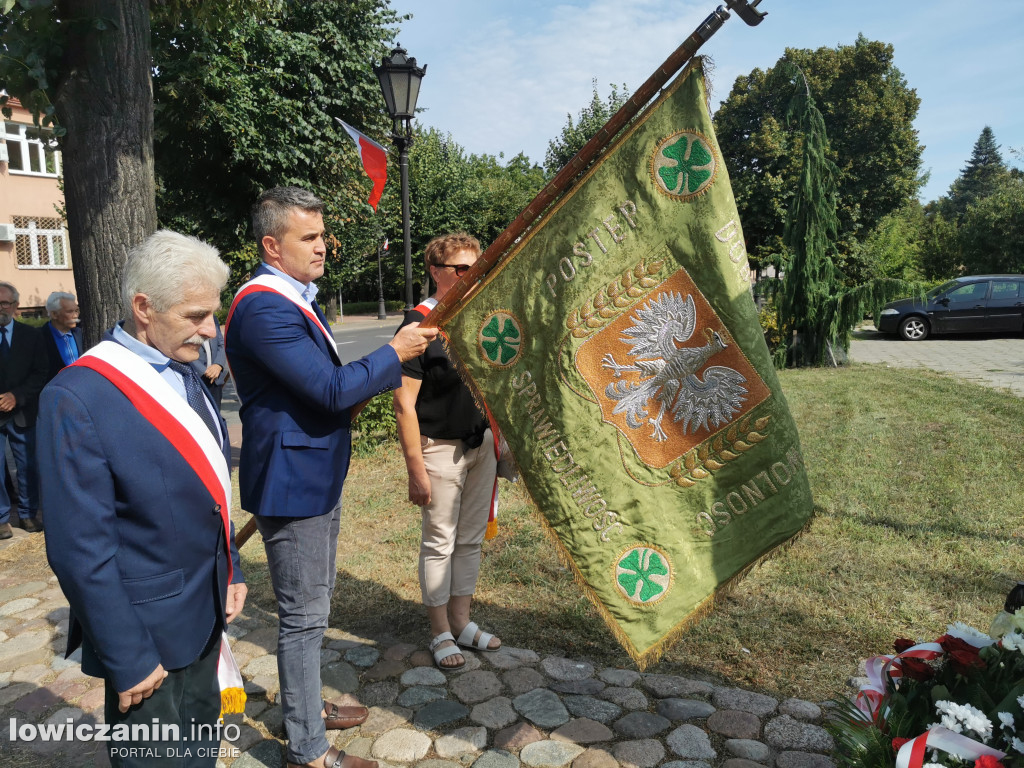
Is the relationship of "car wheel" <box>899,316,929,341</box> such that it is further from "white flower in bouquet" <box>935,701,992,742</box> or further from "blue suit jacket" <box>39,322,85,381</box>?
"white flower in bouquet" <box>935,701,992,742</box>

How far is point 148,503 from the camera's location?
69.6 inches

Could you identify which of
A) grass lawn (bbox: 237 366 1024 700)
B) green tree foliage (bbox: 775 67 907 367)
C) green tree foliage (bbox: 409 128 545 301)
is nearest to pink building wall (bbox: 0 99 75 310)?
green tree foliage (bbox: 409 128 545 301)

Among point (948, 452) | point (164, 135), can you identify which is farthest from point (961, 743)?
point (164, 135)

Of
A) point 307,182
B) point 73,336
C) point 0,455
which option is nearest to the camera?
point 0,455

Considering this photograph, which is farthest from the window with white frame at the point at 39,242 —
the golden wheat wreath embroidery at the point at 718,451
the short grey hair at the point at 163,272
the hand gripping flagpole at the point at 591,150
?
the golden wheat wreath embroidery at the point at 718,451

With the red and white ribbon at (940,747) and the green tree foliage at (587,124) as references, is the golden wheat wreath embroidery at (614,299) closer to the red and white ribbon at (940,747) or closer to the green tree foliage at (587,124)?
the red and white ribbon at (940,747)

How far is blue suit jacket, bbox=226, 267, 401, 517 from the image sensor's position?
2.34 m

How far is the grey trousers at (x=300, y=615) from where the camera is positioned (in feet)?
8.25

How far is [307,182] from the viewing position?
10.9m

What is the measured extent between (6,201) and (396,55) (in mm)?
26444

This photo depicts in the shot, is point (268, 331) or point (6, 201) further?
point (6, 201)

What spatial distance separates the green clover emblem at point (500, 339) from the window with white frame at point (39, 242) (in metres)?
30.6

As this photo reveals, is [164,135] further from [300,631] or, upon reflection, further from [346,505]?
[300,631]

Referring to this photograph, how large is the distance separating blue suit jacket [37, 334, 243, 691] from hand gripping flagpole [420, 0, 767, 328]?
112 cm
